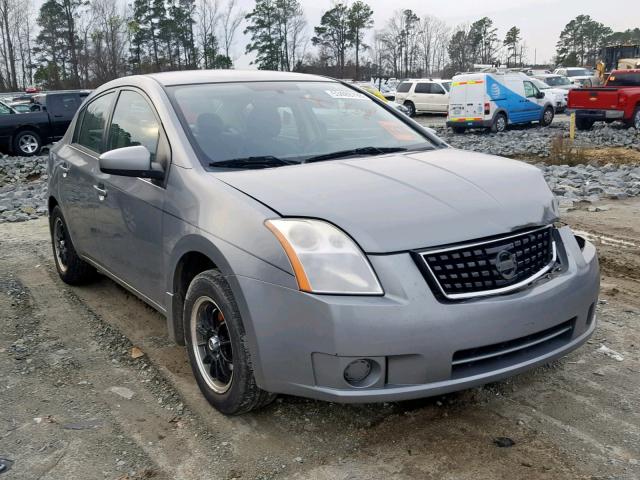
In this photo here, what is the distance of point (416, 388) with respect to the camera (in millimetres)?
2613

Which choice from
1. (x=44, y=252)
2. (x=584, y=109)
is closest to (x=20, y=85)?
(x=584, y=109)

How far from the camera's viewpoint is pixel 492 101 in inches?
850

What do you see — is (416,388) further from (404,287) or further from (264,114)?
(264,114)

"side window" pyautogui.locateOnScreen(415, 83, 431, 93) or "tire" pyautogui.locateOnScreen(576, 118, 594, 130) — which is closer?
"tire" pyautogui.locateOnScreen(576, 118, 594, 130)

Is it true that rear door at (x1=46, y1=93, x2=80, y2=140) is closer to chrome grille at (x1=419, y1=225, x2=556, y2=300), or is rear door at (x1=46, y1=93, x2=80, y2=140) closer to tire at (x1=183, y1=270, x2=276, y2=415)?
tire at (x1=183, y1=270, x2=276, y2=415)

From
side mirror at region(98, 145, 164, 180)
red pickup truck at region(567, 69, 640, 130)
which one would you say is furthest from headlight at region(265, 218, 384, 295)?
red pickup truck at region(567, 69, 640, 130)

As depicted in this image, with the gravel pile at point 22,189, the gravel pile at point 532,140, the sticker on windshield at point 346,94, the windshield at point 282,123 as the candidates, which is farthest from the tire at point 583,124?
the windshield at point 282,123

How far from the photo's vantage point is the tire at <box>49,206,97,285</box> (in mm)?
5289

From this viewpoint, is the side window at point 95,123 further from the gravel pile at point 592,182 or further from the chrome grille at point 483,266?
the gravel pile at point 592,182

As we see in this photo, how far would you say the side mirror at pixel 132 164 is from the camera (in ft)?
11.2

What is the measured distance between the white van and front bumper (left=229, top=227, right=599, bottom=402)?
19.7 meters

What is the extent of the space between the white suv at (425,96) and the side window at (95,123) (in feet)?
88.8

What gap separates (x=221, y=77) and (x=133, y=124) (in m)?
0.64

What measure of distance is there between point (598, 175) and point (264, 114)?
27.1ft
